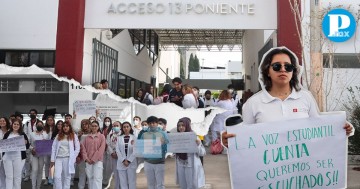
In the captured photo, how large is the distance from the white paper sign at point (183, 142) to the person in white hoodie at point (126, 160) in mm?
1054

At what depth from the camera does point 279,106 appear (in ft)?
10.6

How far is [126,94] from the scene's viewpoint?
21.2 m

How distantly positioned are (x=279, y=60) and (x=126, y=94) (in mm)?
18355

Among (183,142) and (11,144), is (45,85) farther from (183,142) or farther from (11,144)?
(183,142)

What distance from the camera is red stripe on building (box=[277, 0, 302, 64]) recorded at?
13.0 m

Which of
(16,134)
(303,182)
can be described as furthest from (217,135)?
(303,182)

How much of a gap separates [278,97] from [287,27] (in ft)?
34.2

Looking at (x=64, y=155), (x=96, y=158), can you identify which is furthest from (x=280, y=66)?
(x=64, y=155)

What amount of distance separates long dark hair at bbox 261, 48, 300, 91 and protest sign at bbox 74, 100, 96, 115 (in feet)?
29.3

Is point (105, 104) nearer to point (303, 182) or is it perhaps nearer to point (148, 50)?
point (303, 182)

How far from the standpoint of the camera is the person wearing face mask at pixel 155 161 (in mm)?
8484

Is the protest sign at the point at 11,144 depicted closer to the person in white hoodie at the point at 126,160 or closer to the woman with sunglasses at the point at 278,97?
the person in white hoodie at the point at 126,160

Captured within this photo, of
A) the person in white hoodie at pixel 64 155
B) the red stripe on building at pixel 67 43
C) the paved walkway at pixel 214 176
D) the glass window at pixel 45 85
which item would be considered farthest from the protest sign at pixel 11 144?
the glass window at pixel 45 85

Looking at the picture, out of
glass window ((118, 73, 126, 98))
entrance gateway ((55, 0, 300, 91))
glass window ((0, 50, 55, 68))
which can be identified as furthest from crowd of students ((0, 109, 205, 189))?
glass window ((118, 73, 126, 98))
